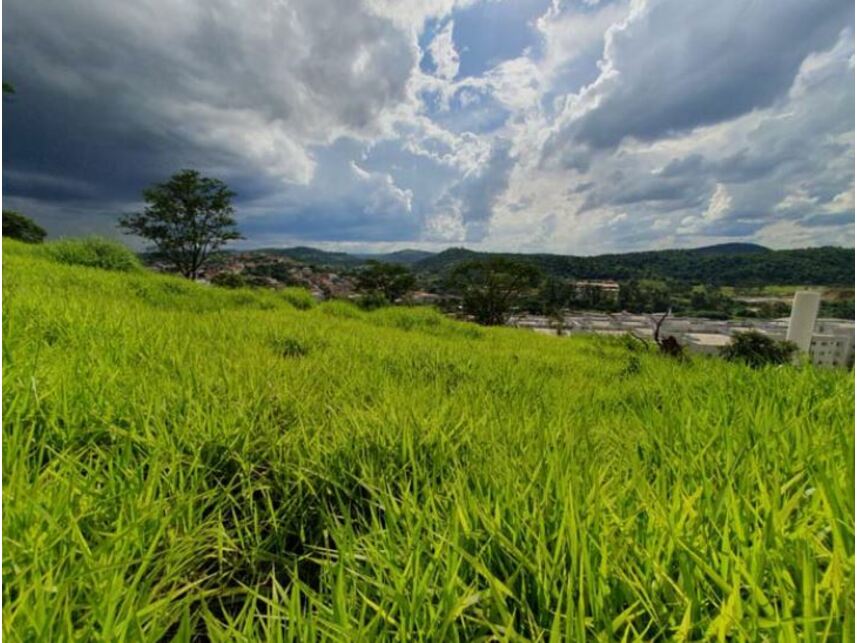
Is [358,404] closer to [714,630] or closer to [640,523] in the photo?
[640,523]

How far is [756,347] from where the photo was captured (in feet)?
16.7

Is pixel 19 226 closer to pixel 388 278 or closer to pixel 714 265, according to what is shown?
pixel 388 278

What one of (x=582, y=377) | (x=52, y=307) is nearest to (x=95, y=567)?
(x=52, y=307)

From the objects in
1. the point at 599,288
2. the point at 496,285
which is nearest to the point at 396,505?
the point at 496,285

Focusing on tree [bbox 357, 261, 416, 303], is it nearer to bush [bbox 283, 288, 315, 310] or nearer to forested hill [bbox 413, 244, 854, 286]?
forested hill [bbox 413, 244, 854, 286]

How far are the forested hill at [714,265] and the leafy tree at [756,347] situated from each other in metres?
0.82

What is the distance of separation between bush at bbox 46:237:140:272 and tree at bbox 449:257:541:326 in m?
23.9

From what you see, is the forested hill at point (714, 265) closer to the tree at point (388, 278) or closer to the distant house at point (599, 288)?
the distant house at point (599, 288)

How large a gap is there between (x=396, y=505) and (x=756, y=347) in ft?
19.2

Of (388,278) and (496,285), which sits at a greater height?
(388,278)

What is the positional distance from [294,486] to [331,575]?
41 centimetres

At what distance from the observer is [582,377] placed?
9.32 ft

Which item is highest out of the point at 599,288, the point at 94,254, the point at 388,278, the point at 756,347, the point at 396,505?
the point at 94,254

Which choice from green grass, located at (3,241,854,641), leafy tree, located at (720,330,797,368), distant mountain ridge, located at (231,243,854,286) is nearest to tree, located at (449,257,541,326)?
distant mountain ridge, located at (231,243,854,286)
